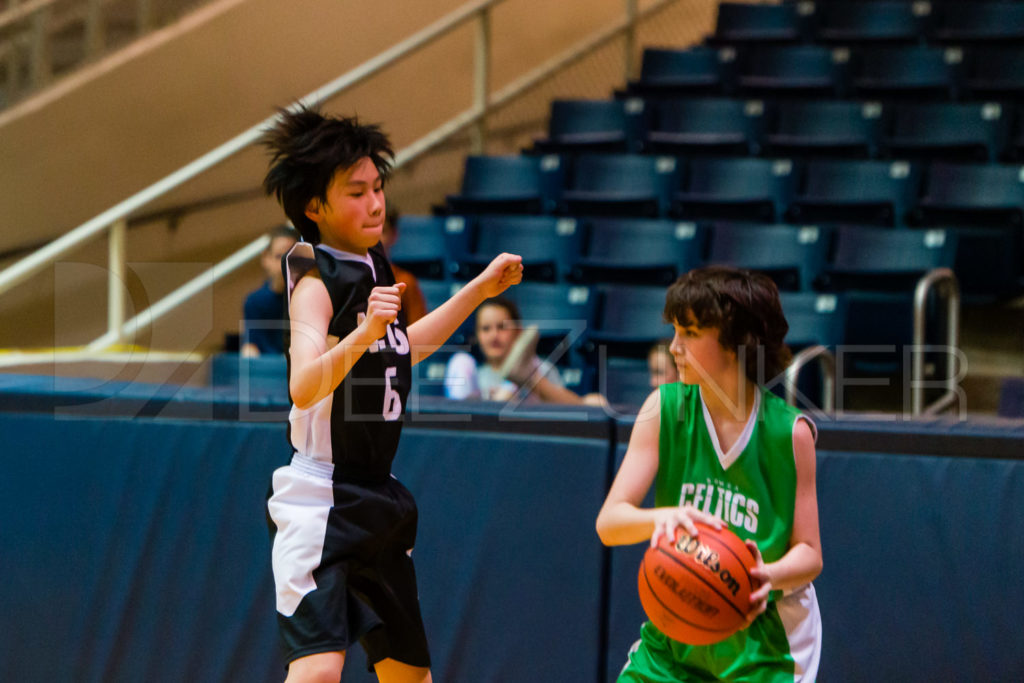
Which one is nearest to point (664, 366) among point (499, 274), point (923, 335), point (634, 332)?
point (634, 332)

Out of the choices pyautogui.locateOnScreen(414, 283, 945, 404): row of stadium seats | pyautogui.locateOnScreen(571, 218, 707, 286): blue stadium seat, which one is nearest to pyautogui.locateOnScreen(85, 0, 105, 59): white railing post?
pyautogui.locateOnScreen(414, 283, 945, 404): row of stadium seats

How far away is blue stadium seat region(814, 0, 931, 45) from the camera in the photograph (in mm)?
8922

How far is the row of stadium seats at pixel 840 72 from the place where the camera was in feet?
26.4

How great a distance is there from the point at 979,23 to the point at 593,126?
3.23 meters

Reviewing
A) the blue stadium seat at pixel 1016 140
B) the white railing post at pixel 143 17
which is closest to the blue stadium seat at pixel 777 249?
the blue stadium seat at pixel 1016 140

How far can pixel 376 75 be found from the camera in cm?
830

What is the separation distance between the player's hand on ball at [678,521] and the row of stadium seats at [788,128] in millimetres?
5939

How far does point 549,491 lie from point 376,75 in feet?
19.3

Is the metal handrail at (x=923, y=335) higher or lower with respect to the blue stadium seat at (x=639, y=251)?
lower

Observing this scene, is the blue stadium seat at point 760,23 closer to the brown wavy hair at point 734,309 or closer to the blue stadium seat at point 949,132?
the blue stadium seat at point 949,132

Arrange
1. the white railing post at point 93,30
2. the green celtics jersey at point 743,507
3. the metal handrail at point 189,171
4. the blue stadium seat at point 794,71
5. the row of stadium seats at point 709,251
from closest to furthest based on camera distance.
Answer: the green celtics jersey at point 743,507, the metal handrail at point 189,171, the row of stadium seats at point 709,251, the white railing post at point 93,30, the blue stadium seat at point 794,71

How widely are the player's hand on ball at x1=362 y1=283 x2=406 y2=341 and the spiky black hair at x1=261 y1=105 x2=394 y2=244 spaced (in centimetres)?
41

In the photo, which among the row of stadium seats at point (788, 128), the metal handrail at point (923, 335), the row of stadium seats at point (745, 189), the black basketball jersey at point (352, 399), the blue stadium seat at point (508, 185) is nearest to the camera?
the black basketball jersey at point (352, 399)

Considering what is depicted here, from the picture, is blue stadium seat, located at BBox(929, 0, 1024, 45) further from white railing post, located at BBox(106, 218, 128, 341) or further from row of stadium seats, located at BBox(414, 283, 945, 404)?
white railing post, located at BBox(106, 218, 128, 341)
